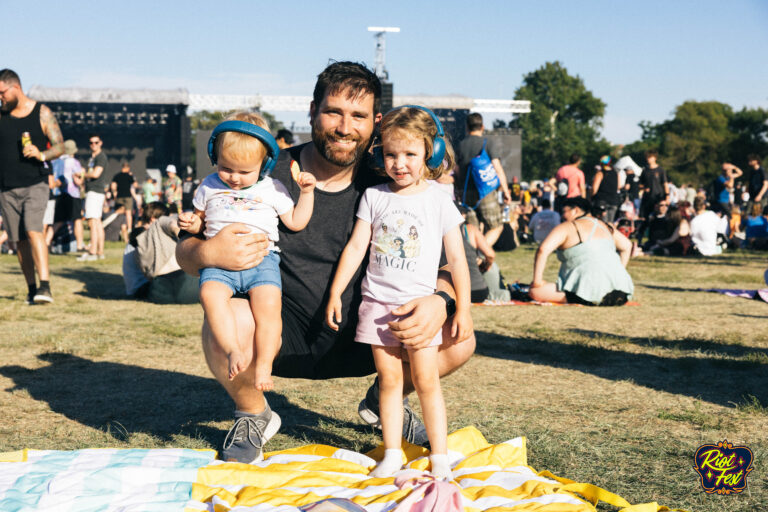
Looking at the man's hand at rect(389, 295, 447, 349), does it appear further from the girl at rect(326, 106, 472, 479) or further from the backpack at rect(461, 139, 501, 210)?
the backpack at rect(461, 139, 501, 210)

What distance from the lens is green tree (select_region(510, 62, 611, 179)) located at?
6875cm

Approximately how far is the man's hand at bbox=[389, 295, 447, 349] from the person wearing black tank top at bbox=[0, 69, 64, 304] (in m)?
5.31

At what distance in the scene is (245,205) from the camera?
3.17 m

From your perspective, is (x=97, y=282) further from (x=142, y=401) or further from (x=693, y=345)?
(x=693, y=345)

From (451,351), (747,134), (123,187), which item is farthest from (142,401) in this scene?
(747,134)

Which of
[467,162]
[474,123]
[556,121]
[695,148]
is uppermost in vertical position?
[556,121]

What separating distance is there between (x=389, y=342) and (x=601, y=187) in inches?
456

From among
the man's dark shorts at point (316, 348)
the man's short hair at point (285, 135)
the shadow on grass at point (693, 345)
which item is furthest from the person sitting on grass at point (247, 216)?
the man's short hair at point (285, 135)

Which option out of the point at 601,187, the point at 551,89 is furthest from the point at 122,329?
the point at 551,89

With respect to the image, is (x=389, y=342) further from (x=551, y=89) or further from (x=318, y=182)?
(x=551, y=89)

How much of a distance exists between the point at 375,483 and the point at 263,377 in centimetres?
64

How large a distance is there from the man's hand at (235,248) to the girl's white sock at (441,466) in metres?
1.13

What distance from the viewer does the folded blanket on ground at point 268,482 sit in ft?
8.59

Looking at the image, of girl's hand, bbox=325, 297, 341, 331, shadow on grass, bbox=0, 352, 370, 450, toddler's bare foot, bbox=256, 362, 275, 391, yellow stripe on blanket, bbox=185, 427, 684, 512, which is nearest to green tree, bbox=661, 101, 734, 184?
shadow on grass, bbox=0, 352, 370, 450
